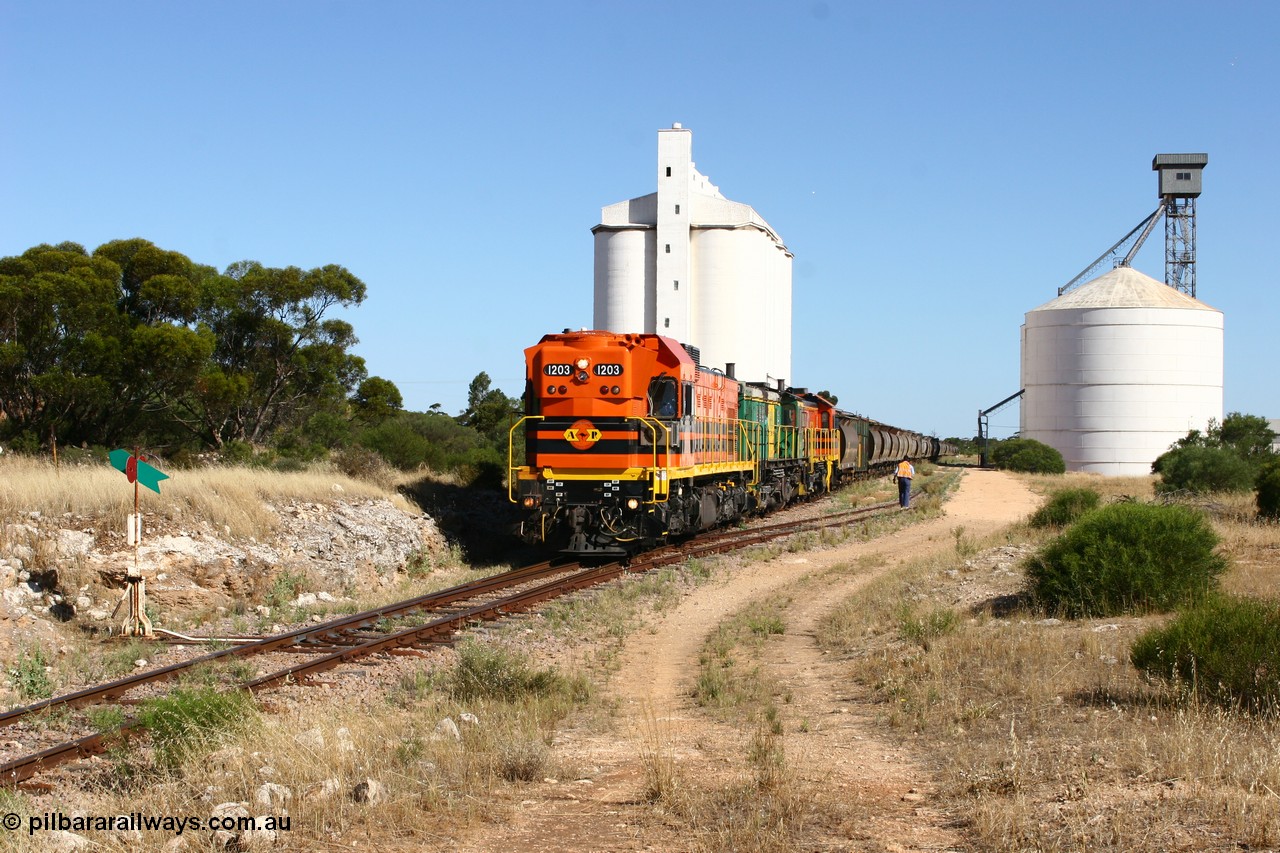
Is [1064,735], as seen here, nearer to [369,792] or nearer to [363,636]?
[369,792]

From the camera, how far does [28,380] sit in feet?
92.6

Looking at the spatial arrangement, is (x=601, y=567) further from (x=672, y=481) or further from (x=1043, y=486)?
(x=1043, y=486)

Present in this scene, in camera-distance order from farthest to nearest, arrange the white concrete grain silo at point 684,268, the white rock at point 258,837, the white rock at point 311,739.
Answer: the white concrete grain silo at point 684,268
the white rock at point 311,739
the white rock at point 258,837

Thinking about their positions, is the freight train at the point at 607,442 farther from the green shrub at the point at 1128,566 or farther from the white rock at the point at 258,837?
the white rock at the point at 258,837

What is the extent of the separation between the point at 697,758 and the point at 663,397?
12.6 metres

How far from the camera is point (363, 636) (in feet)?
44.0

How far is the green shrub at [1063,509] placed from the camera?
995 inches

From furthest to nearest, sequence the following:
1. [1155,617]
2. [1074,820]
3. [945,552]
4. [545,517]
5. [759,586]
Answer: [945,552]
[545,517]
[759,586]
[1155,617]
[1074,820]

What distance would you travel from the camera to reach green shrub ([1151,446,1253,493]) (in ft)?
133

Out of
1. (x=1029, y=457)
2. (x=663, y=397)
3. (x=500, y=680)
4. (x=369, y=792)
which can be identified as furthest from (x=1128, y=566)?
(x=1029, y=457)

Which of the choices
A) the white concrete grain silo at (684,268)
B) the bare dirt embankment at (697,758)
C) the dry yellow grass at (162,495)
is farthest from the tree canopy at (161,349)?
the white concrete grain silo at (684,268)

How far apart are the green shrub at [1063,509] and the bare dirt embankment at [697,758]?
1153 cm

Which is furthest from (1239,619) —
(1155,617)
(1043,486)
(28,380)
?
(1043,486)

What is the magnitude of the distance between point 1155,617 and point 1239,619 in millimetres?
3944
